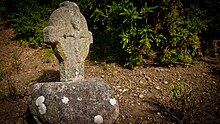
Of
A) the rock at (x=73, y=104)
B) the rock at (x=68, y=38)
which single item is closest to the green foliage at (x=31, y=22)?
the rock at (x=68, y=38)

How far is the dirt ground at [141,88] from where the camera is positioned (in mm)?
3650

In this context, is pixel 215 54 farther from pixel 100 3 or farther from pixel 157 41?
pixel 100 3

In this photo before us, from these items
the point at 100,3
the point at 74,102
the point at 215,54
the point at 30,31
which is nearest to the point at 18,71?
the point at 30,31

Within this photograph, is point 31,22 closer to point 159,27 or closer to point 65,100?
point 159,27

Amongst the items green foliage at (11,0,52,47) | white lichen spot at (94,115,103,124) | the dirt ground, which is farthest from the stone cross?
green foliage at (11,0,52,47)

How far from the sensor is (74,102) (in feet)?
10.3

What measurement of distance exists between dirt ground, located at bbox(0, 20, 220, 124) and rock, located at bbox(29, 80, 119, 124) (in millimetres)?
569

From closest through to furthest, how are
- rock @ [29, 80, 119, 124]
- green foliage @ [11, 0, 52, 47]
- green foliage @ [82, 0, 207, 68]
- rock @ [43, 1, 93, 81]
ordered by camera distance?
rock @ [29, 80, 119, 124] < rock @ [43, 1, 93, 81] < green foliage @ [82, 0, 207, 68] < green foliage @ [11, 0, 52, 47]

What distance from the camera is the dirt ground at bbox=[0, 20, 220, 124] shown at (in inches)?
144

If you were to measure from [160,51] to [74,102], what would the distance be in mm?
2552

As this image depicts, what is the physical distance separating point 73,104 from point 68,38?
1.05 m

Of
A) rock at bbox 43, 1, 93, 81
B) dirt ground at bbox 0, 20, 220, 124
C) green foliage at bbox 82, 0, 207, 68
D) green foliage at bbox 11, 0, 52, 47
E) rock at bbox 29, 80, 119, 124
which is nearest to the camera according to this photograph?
rock at bbox 29, 80, 119, 124

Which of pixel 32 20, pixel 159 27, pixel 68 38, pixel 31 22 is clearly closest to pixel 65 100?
pixel 68 38

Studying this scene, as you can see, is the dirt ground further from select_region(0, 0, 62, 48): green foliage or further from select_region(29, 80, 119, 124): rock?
select_region(0, 0, 62, 48): green foliage
